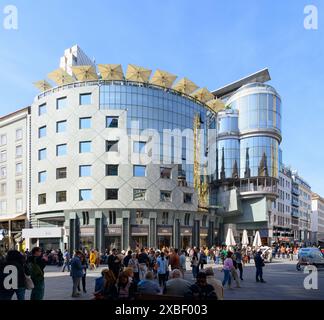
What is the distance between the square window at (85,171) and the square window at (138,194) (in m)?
6.11

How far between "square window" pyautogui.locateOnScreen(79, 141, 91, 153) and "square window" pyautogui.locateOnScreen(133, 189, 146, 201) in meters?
7.81

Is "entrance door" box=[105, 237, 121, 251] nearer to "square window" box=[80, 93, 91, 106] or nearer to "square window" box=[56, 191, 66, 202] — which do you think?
"square window" box=[56, 191, 66, 202]

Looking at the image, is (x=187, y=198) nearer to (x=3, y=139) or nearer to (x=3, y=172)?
(x=3, y=172)

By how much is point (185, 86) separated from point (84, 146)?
57.5 ft

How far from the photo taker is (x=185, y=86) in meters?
54.3

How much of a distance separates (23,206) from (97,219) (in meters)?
13.7

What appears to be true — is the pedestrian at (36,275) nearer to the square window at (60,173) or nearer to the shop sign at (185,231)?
the square window at (60,173)

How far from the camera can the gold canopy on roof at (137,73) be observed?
4938 centimetres

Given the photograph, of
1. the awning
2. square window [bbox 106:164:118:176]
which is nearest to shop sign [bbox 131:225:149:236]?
square window [bbox 106:164:118:176]

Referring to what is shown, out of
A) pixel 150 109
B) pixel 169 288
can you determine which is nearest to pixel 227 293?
pixel 169 288

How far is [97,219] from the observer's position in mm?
45969

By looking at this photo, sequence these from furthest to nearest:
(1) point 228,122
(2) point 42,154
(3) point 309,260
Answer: (1) point 228,122 < (2) point 42,154 < (3) point 309,260

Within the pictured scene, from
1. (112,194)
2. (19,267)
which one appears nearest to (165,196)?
(112,194)
